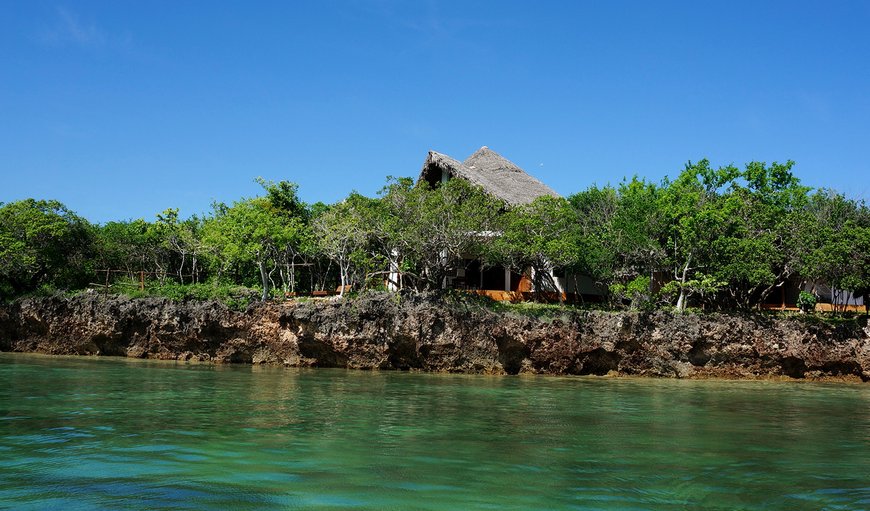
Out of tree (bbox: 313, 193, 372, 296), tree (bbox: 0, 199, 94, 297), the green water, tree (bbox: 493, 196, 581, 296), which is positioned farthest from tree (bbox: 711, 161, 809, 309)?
tree (bbox: 0, 199, 94, 297)

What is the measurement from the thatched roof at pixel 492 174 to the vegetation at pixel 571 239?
221cm

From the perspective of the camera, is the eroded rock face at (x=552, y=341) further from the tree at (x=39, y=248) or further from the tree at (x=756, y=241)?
the tree at (x=39, y=248)

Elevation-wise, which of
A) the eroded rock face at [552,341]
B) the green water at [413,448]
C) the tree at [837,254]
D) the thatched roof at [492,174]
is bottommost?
the green water at [413,448]

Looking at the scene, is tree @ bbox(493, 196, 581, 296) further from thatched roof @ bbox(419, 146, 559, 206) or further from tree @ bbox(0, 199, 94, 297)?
tree @ bbox(0, 199, 94, 297)

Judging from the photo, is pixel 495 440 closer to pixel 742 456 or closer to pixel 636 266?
pixel 742 456

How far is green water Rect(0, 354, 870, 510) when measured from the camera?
268 inches

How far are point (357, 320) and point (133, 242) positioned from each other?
17.8 meters

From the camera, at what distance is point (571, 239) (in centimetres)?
2727

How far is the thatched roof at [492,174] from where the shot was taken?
32688mm

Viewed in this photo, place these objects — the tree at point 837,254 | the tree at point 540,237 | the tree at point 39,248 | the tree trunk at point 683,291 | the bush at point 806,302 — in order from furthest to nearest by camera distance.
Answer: the tree at point 39,248, the bush at point 806,302, the tree at point 540,237, the tree trunk at point 683,291, the tree at point 837,254

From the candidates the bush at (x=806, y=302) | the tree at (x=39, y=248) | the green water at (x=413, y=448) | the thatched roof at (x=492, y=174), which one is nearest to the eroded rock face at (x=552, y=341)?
the bush at (x=806, y=302)

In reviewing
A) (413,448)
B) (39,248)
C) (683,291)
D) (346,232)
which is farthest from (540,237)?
(39,248)

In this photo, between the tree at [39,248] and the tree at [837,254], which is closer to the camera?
the tree at [837,254]

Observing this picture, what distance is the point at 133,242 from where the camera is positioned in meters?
37.4
